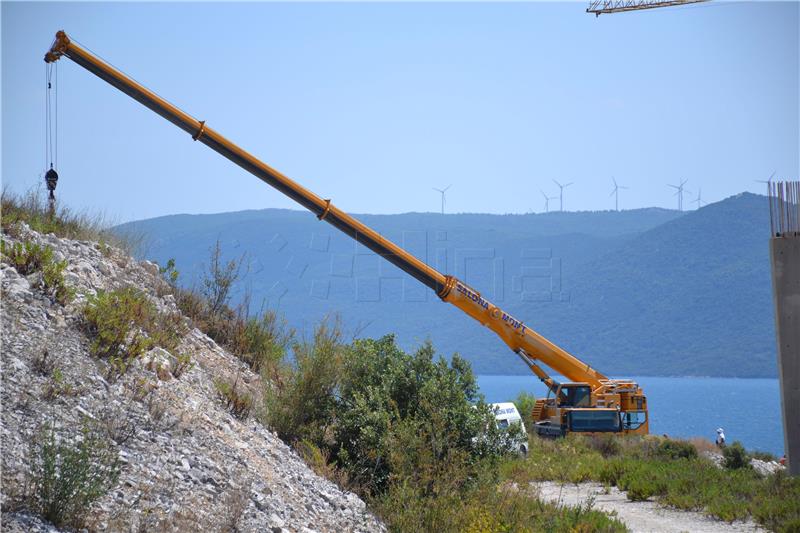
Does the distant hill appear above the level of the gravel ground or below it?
above

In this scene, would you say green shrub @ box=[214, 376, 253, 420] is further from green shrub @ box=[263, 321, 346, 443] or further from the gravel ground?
the gravel ground

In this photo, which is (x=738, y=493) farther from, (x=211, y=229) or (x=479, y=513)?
(x=211, y=229)

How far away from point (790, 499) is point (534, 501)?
464cm

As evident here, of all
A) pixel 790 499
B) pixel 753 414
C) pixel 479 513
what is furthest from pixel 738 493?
pixel 753 414

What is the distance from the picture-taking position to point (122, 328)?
12.6 meters

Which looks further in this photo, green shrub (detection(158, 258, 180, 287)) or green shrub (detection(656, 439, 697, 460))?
green shrub (detection(656, 439, 697, 460))

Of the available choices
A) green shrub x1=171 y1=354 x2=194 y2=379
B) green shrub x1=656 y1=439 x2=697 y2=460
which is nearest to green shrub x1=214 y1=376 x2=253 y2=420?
green shrub x1=171 y1=354 x2=194 y2=379

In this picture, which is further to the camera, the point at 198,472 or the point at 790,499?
the point at 790,499

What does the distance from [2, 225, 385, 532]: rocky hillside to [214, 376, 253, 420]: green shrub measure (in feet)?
0.51

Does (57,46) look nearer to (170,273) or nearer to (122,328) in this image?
(170,273)

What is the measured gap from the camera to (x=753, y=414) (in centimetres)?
11875

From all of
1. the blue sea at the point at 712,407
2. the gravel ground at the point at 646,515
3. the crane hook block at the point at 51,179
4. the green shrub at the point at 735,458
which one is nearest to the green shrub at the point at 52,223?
the crane hook block at the point at 51,179

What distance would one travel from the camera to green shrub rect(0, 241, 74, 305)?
1277cm

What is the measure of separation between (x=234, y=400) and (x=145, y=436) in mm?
3131
